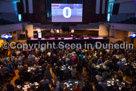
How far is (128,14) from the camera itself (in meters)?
18.2

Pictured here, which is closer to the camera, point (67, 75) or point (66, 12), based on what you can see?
point (67, 75)

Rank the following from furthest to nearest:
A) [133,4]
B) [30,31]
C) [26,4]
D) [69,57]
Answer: [26,4] < [30,31] < [133,4] < [69,57]

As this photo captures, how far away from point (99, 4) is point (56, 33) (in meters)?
8.42

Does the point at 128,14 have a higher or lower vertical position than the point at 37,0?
lower

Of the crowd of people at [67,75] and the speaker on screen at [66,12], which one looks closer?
the crowd of people at [67,75]

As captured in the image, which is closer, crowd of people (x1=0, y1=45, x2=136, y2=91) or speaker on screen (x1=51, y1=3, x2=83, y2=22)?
crowd of people (x1=0, y1=45, x2=136, y2=91)

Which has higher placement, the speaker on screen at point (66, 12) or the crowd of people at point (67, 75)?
the speaker on screen at point (66, 12)

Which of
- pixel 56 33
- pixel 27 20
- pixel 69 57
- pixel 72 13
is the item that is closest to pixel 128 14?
pixel 72 13

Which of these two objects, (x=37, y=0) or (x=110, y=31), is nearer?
(x=110, y=31)

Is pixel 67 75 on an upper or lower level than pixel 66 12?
lower

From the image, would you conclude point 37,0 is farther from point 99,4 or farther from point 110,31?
point 110,31

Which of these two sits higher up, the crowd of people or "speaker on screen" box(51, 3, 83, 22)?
"speaker on screen" box(51, 3, 83, 22)

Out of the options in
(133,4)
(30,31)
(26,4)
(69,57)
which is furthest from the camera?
(26,4)

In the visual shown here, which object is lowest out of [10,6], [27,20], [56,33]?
[56,33]
